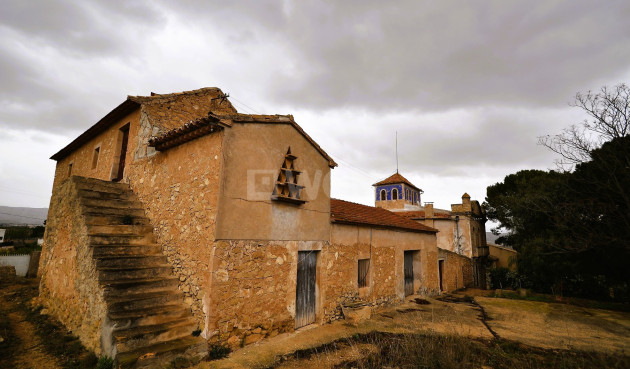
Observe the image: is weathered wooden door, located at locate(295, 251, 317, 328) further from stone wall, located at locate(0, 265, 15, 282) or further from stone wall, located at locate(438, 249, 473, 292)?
stone wall, located at locate(0, 265, 15, 282)

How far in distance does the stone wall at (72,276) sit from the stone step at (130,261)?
7.5 inches

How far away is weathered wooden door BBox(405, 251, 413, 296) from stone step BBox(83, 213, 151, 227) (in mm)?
10263

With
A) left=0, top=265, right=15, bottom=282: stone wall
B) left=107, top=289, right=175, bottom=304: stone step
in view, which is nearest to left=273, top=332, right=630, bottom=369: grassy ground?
left=107, top=289, right=175, bottom=304: stone step

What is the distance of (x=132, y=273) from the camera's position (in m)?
6.11

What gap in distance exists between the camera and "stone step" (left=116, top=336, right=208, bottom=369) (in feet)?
15.2

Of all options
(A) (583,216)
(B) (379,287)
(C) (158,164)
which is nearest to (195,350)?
(C) (158,164)

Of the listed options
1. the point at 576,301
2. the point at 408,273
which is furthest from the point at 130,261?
the point at 576,301

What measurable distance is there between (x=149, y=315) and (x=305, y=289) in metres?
3.78

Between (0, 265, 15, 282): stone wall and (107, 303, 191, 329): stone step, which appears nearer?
(107, 303, 191, 329): stone step

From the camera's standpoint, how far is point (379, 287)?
10359 millimetres

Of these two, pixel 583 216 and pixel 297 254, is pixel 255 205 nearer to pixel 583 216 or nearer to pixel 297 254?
pixel 297 254

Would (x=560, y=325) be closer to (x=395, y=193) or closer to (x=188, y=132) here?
(x=188, y=132)

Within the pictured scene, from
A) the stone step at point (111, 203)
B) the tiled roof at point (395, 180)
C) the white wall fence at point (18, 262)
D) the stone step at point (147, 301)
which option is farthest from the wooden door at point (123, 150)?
the tiled roof at point (395, 180)

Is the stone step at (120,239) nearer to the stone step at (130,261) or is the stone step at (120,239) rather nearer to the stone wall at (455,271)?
the stone step at (130,261)
